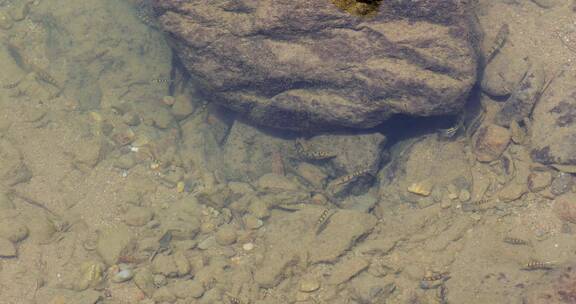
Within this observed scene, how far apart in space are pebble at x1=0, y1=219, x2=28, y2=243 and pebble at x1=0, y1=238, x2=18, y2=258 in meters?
0.08

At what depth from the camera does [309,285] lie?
693cm

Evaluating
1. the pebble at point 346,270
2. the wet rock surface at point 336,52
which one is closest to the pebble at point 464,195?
the wet rock surface at point 336,52

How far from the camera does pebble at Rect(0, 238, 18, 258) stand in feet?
23.5

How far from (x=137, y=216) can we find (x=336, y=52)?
4.95 metres

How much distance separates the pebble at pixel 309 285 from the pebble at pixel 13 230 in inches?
205

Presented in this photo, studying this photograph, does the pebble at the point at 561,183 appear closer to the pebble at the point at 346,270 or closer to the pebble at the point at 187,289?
the pebble at the point at 346,270

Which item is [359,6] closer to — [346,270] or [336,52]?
[336,52]

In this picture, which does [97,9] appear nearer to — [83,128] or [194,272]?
[83,128]

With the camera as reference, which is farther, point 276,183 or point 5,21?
point 5,21

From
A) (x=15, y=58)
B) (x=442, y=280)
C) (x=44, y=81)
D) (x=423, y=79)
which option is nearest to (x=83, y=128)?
(x=44, y=81)

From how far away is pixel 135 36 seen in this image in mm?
10320

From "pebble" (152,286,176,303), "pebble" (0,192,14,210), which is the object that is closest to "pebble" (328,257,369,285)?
"pebble" (152,286,176,303)

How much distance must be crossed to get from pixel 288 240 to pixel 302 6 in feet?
13.8

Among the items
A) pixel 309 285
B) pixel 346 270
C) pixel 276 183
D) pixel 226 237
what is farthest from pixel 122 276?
pixel 346 270
